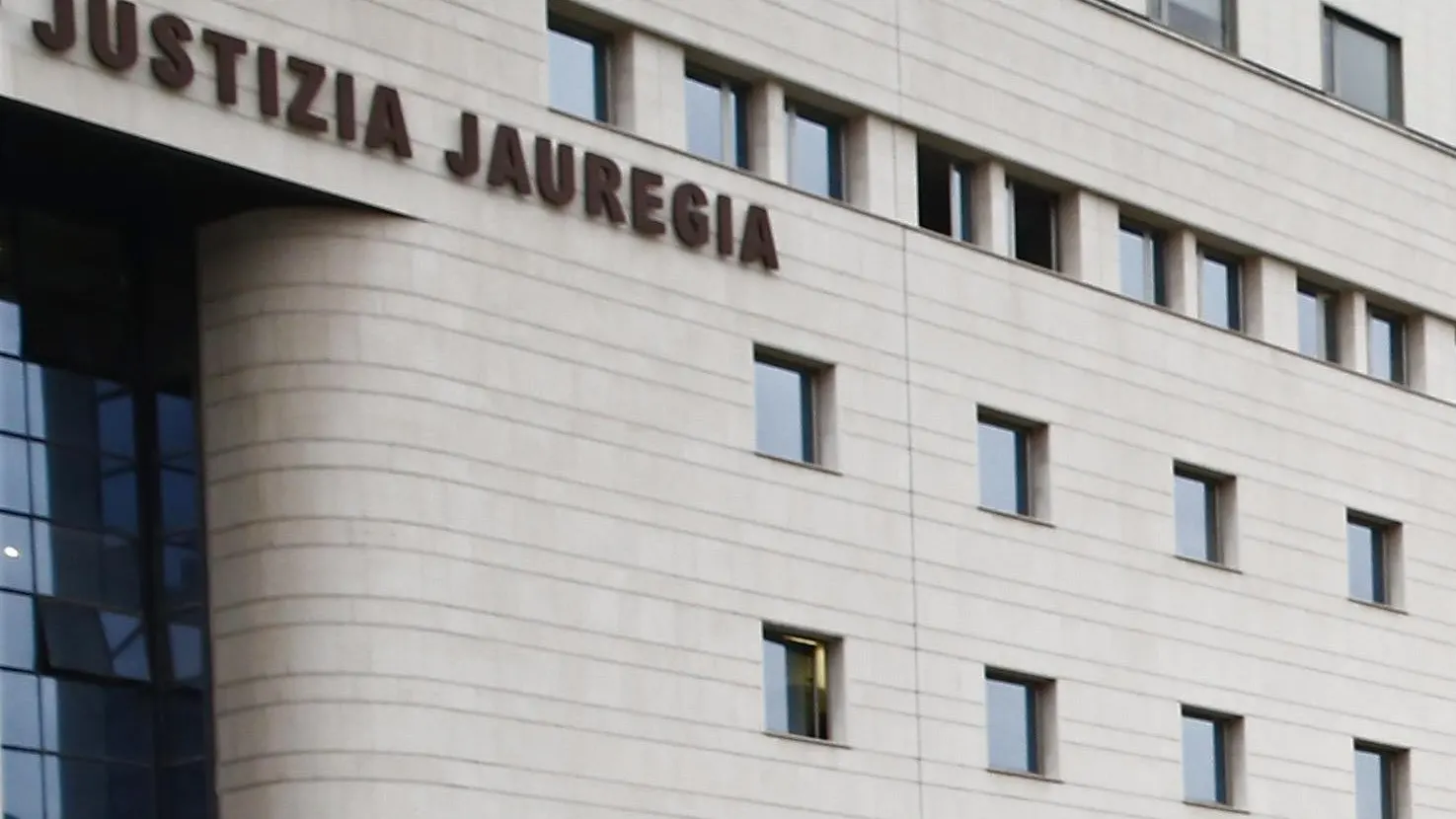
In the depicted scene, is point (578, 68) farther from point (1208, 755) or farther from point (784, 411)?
point (1208, 755)

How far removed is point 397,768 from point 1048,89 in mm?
16174

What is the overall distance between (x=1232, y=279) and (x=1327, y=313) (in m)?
2.35

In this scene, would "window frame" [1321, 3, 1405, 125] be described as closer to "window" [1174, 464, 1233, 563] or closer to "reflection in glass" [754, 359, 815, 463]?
"window" [1174, 464, 1233, 563]

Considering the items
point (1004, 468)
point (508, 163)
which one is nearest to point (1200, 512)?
point (1004, 468)

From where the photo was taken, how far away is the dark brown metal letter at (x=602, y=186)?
4534 centimetres

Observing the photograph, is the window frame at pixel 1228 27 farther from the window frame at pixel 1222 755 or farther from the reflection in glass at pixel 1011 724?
the reflection in glass at pixel 1011 724

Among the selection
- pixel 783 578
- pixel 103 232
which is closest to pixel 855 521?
pixel 783 578

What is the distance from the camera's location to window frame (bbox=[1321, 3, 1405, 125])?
58562mm

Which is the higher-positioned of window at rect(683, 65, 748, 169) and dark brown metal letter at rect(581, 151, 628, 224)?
window at rect(683, 65, 748, 169)

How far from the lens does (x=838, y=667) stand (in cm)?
4744

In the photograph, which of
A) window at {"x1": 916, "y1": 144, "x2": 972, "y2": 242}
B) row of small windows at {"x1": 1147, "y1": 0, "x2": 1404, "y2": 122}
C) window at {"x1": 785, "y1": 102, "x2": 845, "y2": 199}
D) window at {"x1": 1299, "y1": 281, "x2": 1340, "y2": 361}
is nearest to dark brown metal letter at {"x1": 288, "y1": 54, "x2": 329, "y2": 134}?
window at {"x1": 785, "y1": 102, "x2": 845, "y2": 199}

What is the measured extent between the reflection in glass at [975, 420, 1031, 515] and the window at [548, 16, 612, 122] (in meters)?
7.84

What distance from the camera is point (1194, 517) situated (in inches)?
2138

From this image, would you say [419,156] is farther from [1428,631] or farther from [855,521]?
[1428,631]
